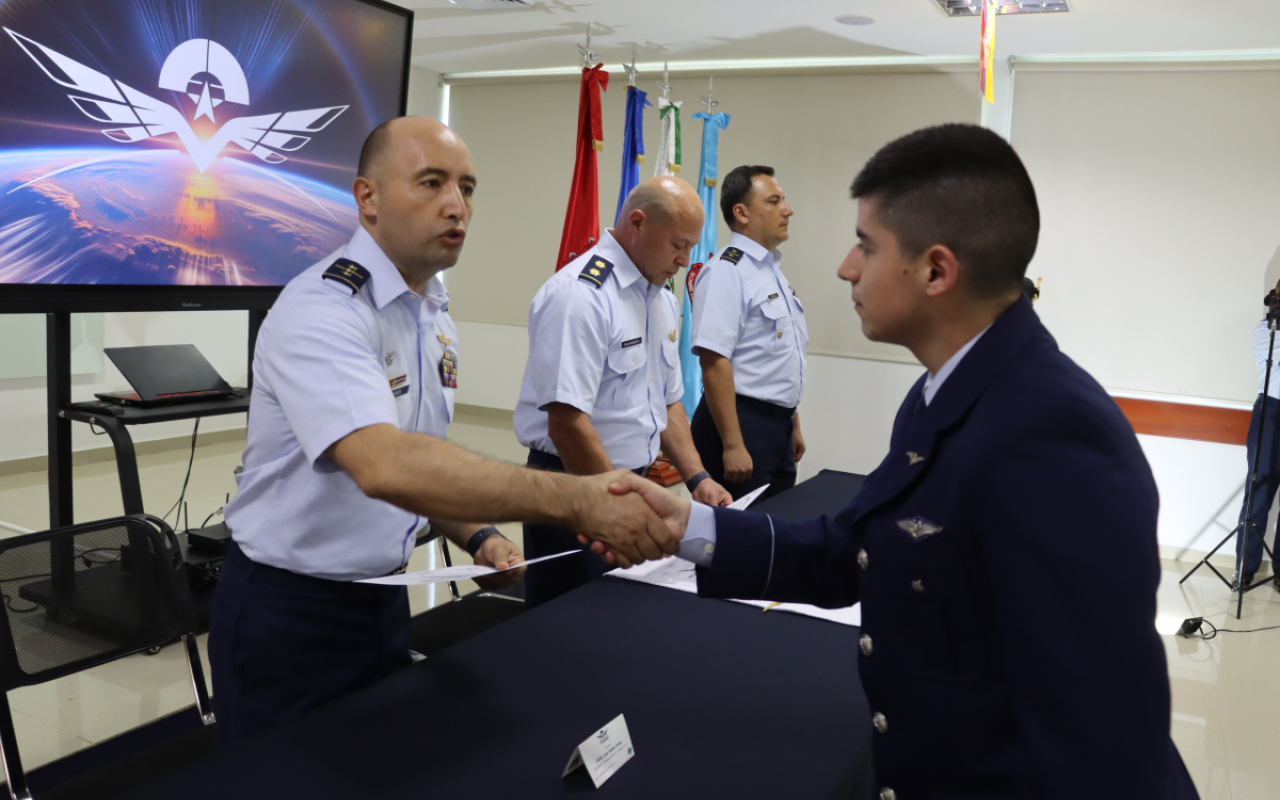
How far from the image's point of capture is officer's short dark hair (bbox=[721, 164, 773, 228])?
362cm

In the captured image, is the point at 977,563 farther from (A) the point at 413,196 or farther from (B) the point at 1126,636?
(A) the point at 413,196

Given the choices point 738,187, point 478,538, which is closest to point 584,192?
point 738,187

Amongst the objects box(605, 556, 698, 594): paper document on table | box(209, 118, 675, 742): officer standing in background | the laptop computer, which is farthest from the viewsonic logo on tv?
box(605, 556, 698, 594): paper document on table

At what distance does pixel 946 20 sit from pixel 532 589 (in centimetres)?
442

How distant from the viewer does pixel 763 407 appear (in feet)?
11.9

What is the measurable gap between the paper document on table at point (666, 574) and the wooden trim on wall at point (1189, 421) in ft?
14.4

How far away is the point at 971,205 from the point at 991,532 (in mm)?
359

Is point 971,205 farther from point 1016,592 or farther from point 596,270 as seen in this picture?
point 596,270

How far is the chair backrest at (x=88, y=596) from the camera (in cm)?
162

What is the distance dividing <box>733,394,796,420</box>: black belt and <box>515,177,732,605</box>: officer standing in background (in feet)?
3.12

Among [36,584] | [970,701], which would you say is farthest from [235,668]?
[970,701]

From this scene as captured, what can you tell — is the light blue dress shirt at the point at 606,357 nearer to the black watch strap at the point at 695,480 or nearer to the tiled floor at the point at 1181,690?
the black watch strap at the point at 695,480

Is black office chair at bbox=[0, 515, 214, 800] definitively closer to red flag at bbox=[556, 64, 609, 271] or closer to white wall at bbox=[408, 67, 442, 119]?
red flag at bbox=[556, 64, 609, 271]

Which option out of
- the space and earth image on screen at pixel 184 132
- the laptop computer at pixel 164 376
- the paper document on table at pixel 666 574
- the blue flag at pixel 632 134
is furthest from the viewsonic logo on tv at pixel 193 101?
the blue flag at pixel 632 134
